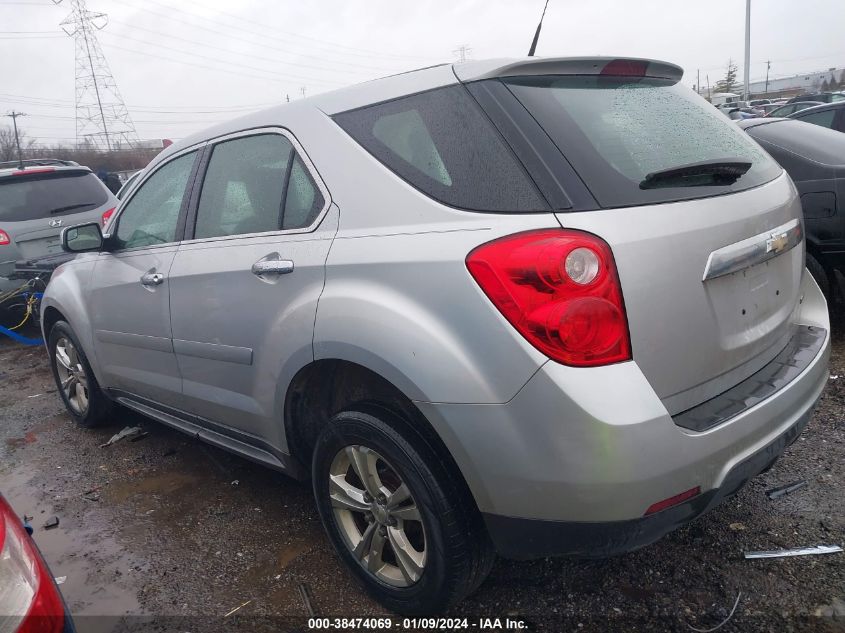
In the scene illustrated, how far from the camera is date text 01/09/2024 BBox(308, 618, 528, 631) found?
2242 millimetres

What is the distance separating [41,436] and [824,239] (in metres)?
5.40

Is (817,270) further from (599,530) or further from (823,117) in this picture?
(823,117)

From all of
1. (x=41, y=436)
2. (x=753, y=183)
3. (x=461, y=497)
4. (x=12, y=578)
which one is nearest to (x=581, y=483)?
(x=461, y=497)

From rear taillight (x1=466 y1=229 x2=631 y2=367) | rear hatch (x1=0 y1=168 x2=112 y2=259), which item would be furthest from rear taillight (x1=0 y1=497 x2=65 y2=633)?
rear hatch (x1=0 y1=168 x2=112 y2=259)

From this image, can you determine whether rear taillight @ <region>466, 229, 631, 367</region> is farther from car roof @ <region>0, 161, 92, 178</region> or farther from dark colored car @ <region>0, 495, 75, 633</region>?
car roof @ <region>0, 161, 92, 178</region>

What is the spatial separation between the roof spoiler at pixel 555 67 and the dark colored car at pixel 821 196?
8.36 feet

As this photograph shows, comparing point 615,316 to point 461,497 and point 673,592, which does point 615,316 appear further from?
point 673,592

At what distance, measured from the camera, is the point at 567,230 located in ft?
5.80

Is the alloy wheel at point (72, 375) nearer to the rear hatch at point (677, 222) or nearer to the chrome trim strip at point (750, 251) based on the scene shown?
the rear hatch at point (677, 222)

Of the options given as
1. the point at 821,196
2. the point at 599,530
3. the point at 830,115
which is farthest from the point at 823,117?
the point at 599,530

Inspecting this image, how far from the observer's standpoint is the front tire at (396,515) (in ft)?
6.55

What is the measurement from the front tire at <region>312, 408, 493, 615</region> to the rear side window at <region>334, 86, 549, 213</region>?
0.75 metres

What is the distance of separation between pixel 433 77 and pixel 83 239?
2.49m

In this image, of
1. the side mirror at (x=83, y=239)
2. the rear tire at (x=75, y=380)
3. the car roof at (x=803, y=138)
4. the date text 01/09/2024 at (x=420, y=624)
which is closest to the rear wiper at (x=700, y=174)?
the date text 01/09/2024 at (x=420, y=624)
